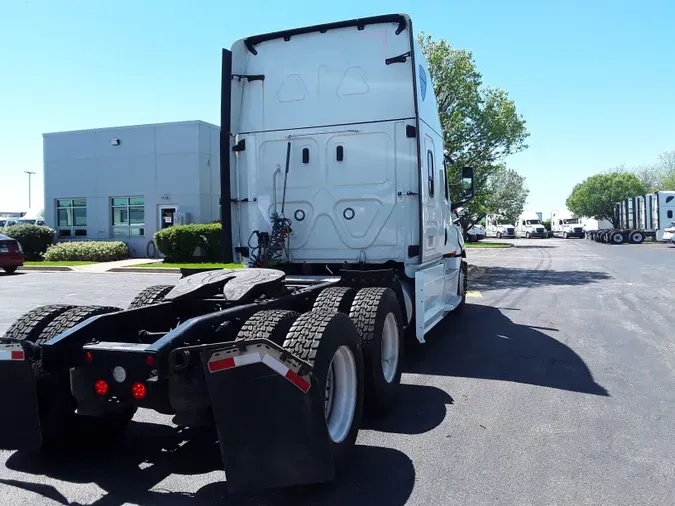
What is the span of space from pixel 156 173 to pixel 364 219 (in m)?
21.5

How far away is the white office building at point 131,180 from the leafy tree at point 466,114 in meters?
11.6

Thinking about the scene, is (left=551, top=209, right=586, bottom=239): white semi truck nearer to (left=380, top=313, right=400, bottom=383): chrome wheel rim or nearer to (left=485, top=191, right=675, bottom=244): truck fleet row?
(left=485, top=191, right=675, bottom=244): truck fleet row

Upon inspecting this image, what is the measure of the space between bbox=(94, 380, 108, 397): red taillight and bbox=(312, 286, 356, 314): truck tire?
1969mm

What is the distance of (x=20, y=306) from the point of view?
1145 cm

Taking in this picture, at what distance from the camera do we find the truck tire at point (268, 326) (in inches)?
152

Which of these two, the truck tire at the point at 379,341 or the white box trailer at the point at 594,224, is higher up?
the white box trailer at the point at 594,224

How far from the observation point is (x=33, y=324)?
418 cm

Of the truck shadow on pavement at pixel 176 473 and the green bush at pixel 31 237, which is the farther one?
the green bush at pixel 31 237

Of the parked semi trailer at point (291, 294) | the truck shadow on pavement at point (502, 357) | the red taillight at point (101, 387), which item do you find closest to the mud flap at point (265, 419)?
the parked semi trailer at point (291, 294)

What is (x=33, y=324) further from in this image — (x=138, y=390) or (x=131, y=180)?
(x=131, y=180)

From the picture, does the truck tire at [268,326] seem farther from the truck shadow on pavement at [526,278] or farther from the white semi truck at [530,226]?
the white semi truck at [530,226]

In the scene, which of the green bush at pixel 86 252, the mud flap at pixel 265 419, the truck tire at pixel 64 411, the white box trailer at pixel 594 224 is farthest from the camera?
the white box trailer at pixel 594 224

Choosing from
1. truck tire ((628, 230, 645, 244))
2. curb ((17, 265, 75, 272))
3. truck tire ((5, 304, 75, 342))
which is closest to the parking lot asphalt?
truck tire ((5, 304, 75, 342))

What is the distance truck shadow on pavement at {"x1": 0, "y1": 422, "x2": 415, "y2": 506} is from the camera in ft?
11.5
